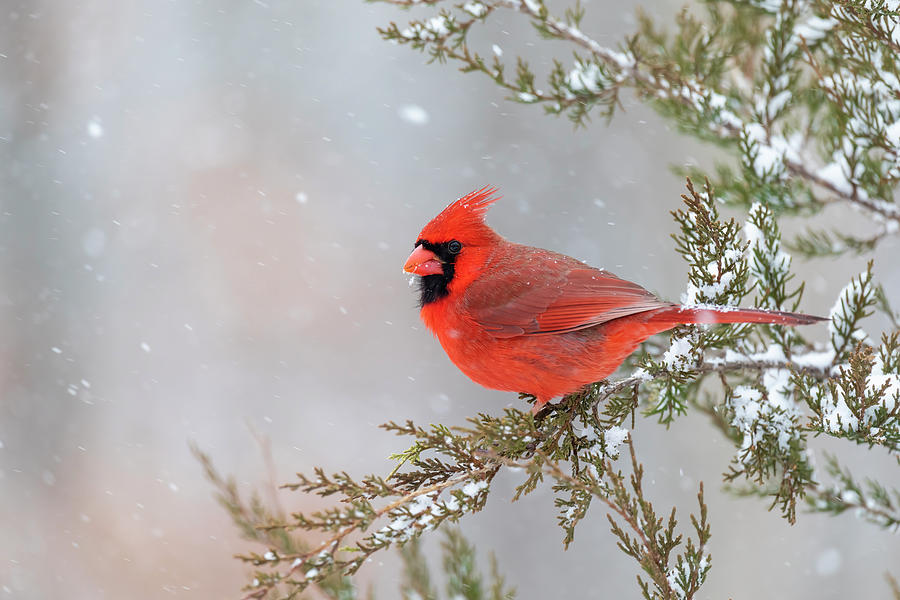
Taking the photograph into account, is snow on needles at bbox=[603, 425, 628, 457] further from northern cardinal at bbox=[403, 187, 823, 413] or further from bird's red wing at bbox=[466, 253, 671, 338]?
bird's red wing at bbox=[466, 253, 671, 338]

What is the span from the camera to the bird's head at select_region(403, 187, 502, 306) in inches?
83.6

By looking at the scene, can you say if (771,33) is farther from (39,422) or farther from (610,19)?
(39,422)

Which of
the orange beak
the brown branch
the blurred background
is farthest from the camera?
the blurred background

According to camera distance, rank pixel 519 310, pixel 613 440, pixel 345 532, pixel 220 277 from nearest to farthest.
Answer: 1. pixel 345 532
2. pixel 613 440
3. pixel 519 310
4. pixel 220 277

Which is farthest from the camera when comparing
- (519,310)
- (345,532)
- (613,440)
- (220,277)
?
(220,277)

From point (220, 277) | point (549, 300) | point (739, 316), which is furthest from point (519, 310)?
point (220, 277)

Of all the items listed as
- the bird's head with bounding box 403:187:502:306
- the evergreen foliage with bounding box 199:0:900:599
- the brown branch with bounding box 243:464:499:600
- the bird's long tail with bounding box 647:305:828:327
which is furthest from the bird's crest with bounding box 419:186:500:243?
the brown branch with bounding box 243:464:499:600

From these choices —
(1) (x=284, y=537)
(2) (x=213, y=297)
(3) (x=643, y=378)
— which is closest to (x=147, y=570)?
(2) (x=213, y=297)

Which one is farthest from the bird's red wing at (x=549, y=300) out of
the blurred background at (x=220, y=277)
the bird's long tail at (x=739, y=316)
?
the blurred background at (x=220, y=277)

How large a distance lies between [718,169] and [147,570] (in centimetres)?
450

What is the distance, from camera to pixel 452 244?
217cm

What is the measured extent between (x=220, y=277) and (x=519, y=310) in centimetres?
382

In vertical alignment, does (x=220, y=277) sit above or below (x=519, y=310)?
above

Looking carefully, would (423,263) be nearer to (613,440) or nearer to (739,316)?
(613,440)
